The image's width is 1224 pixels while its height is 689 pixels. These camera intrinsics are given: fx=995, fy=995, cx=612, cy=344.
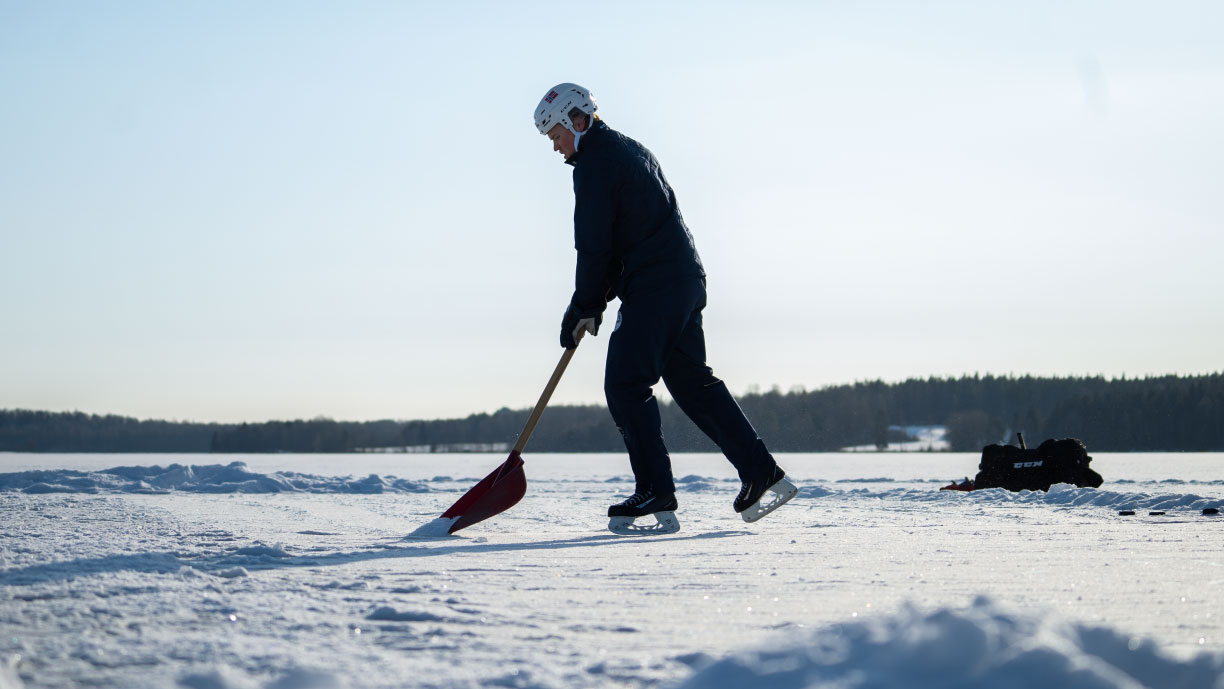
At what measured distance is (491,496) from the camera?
385cm

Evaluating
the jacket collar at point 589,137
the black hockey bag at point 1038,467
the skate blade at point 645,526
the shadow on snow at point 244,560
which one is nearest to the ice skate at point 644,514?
the skate blade at point 645,526

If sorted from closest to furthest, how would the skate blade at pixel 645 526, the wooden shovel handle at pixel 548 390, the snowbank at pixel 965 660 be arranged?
1. the snowbank at pixel 965 660
2. the skate blade at pixel 645 526
3. the wooden shovel handle at pixel 548 390

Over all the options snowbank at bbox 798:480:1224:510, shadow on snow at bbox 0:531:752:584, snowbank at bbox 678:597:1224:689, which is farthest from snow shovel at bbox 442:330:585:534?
snowbank at bbox 798:480:1224:510

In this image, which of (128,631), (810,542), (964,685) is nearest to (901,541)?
(810,542)

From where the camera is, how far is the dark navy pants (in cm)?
385

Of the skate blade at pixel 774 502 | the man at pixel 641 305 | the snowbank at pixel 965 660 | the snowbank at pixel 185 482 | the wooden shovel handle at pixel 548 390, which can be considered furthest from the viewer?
the snowbank at pixel 185 482

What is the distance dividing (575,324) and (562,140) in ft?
2.47

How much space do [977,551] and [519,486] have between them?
1836mm

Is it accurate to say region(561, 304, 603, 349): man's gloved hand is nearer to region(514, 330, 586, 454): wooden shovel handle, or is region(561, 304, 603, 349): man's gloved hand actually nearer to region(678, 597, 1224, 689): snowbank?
region(514, 330, 586, 454): wooden shovel handle

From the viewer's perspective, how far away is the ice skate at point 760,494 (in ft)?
13.0

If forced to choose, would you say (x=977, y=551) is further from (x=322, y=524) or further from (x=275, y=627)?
(x=322, y=524)

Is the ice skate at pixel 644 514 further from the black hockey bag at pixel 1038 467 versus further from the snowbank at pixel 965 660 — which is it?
the black hockey bag at pixel 1038 467

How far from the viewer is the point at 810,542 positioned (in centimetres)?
312

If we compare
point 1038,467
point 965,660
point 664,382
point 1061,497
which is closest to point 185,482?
point 664,382
